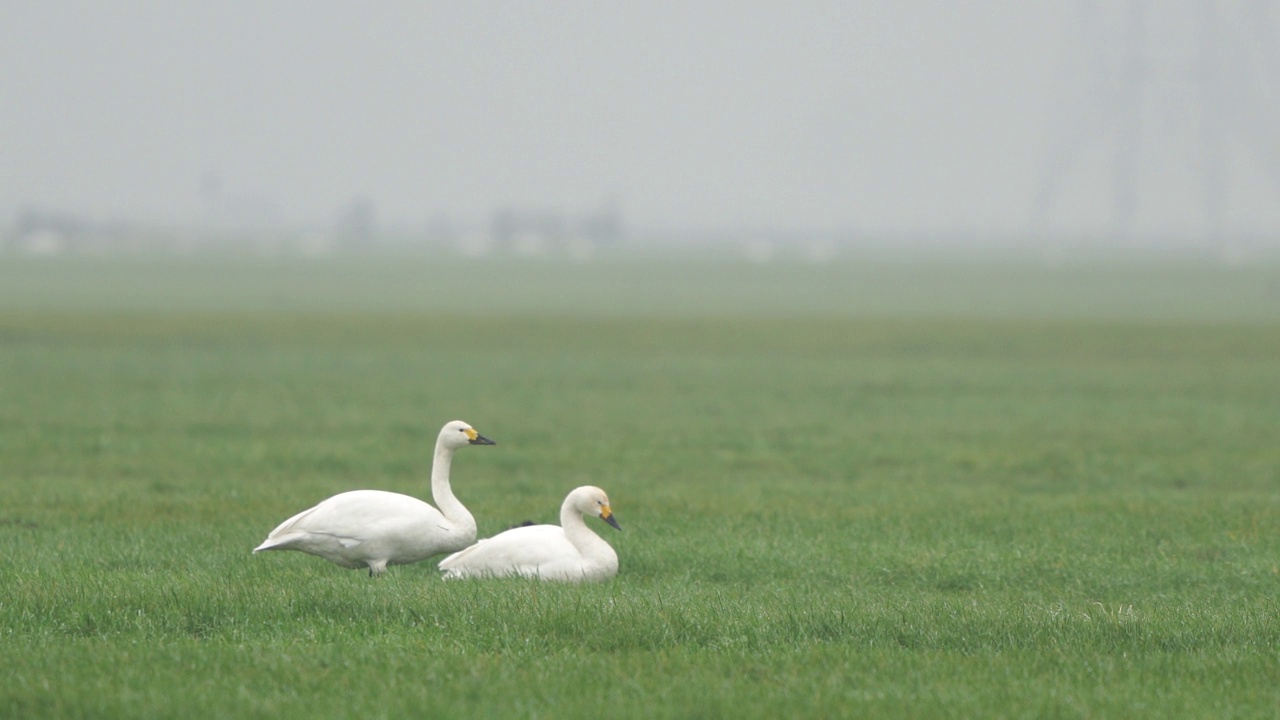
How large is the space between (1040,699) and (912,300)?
257ft

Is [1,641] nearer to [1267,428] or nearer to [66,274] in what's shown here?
[1267,428]

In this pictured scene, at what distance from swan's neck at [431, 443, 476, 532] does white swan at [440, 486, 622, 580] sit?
0.96 ft

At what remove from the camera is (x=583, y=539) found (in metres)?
12.9

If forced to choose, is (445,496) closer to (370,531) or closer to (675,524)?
(370,531)

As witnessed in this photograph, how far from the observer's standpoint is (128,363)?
129ft

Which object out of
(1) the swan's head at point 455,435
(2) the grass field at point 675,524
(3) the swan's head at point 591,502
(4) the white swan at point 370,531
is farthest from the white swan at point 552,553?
(1) the swan's head at point 455,435

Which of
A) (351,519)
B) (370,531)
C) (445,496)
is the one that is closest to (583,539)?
(445,496)

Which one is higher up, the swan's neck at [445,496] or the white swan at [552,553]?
the swan's neck at [445,496]

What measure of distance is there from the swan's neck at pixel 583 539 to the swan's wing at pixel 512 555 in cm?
6

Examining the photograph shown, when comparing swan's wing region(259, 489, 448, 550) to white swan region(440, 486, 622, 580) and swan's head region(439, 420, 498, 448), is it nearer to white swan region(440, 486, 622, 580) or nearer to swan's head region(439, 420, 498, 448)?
white swan region(440, 486, 622, 580)

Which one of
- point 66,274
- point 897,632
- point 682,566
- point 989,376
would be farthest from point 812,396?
point 66,274

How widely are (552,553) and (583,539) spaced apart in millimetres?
307

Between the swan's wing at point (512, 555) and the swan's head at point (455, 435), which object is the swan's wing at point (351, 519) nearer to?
the swan's wing at point (512, 555)

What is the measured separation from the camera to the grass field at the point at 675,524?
30.0 ft
